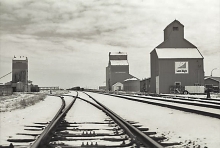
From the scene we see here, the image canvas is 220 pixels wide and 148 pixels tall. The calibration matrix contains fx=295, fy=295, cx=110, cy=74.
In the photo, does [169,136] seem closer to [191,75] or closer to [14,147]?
[14,147]

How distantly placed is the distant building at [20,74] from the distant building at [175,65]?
4429 centimetres

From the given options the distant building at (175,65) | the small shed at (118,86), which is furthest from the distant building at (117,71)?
the distant building at (175,65)

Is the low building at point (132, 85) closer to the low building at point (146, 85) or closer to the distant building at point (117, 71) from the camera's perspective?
the low building at point (146, 85)

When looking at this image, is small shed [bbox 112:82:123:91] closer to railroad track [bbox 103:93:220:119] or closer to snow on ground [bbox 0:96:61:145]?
railroad track [bbox 103:93:220:119]

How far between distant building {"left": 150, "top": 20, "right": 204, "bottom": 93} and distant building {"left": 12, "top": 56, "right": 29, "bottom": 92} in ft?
145

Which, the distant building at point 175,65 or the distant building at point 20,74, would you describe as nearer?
the distant building at point 175,65

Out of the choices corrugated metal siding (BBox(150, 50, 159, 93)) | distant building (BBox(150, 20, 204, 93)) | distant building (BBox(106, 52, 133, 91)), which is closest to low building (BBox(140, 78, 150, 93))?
corrugated metal siding (BBox(150, 50, 159, 93))

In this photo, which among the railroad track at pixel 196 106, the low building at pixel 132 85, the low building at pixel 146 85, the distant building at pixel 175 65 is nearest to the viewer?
the railroad track at pixel 196 106

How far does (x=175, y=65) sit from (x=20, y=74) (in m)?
52.9

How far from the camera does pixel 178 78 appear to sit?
5228 centimetres

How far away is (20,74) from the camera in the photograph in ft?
292

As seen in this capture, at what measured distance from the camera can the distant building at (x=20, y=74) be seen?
8475 centimetres

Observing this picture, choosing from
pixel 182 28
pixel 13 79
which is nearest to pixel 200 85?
pixel 182 28

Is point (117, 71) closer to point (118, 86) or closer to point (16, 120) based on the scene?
point (118, 86)
